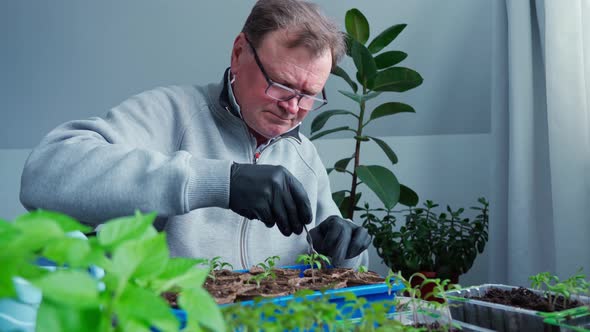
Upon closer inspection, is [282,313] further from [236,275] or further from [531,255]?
[531,255]

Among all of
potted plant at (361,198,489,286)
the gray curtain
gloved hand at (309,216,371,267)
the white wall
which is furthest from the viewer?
the white wall

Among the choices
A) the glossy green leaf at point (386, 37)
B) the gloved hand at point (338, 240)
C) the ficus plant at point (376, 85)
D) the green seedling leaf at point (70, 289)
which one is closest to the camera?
the green seedling leaf at point (70, 289)

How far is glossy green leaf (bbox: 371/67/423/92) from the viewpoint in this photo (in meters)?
2.30

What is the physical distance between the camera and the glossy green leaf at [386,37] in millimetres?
2367

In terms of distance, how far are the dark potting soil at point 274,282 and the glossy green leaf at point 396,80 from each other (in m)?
1.36

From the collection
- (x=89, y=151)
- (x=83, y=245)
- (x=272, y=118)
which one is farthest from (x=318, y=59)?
(x=83, y=245)

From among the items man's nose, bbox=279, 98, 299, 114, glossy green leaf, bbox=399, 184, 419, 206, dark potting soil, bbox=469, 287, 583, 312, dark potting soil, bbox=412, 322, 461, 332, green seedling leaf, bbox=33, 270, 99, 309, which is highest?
man's nose, bbox=279, 98, 299, 114

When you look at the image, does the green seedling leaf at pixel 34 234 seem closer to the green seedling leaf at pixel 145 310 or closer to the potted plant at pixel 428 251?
the green seedling leaf at pixel 145 310

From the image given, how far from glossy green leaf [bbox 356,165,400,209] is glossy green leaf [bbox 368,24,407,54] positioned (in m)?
0.55

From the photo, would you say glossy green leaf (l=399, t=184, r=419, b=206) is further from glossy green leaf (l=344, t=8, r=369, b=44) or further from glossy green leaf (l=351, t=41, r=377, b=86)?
glossy green leaf (l=344, t=8, r=369, b=44)

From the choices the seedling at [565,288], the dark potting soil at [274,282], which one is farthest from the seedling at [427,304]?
the seedling at [565,288]

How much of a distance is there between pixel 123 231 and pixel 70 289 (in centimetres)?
6

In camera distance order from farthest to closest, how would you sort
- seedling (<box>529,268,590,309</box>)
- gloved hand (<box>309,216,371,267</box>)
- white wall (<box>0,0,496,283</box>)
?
1. white wall (<box>0,0,496,283</box>)
2. gloved hand (<box>309,216,371,267</box>)
3. seedling (<box>529,268,590,309</box>)

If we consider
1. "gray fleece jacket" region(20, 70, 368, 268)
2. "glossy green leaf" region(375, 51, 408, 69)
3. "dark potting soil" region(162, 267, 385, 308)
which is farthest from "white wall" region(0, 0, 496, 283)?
"dark potting soil" region(162, 267, 385, 308)
